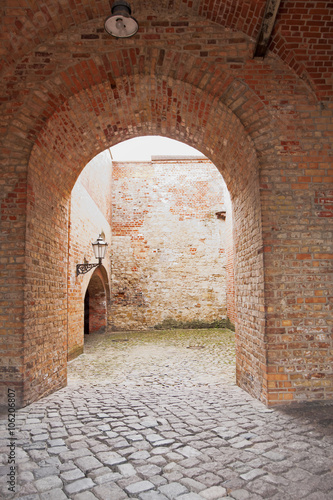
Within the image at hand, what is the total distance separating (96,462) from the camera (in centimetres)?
267

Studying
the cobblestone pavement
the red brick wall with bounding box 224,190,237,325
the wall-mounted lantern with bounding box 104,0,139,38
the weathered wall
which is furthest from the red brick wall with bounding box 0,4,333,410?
the weathered wall

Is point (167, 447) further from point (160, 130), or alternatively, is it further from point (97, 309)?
point (97, 309)

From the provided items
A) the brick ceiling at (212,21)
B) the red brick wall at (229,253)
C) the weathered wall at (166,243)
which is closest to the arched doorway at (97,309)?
the weathered wall at (166,243)

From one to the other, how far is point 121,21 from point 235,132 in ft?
6.15

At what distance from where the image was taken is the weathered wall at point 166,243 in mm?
13742

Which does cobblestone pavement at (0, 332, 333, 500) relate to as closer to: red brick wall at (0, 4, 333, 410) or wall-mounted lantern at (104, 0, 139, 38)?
red brick wall at (0, 4, 333, 410)

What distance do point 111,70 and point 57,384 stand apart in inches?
172

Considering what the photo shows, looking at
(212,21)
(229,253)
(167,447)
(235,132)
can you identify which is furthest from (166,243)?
(167,447)

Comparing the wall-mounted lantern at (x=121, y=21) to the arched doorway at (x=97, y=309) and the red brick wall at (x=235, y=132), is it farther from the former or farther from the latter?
the arched doorway at (x=97, y=309)

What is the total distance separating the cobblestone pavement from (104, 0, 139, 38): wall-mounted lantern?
393cm

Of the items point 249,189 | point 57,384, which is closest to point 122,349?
point 57,384

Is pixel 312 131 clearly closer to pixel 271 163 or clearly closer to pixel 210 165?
pixel 271 163

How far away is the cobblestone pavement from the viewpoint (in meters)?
2.29

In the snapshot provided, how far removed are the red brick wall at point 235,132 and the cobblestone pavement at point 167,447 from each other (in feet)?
1.55
